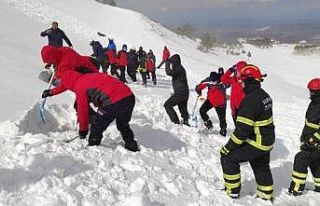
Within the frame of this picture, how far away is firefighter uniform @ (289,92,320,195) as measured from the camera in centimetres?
805

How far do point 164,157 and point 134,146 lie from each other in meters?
0.62

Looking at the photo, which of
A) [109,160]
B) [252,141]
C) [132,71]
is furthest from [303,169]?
[132,71]

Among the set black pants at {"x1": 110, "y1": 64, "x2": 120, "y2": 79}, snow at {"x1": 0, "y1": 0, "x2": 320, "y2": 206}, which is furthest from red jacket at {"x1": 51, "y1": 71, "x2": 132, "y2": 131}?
black pants at {"x1": 110, "y1": 64, "x2": 120, "y2": 79}

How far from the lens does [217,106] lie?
11.5 metres

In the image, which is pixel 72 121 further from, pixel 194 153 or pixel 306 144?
pixel 306 144

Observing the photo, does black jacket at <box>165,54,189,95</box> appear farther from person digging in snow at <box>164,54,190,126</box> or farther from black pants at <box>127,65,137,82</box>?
black pants at <box>127,65,137,82</box>

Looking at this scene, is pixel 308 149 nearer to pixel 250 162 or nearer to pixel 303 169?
pixel 303 169

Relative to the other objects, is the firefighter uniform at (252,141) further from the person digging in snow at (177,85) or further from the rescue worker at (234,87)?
the person digging in snow at (177,85)

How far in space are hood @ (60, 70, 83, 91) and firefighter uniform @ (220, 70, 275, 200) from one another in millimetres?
2370

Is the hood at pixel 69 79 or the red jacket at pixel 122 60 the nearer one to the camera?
the hood at pixel 69 79

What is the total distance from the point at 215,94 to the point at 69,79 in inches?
180

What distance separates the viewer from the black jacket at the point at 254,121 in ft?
22.4

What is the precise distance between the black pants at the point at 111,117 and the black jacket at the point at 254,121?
63.0 inches

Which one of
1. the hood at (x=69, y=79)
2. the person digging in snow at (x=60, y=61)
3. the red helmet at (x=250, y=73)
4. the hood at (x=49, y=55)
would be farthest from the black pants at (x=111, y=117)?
the red helmet at (x=250, y=73)
